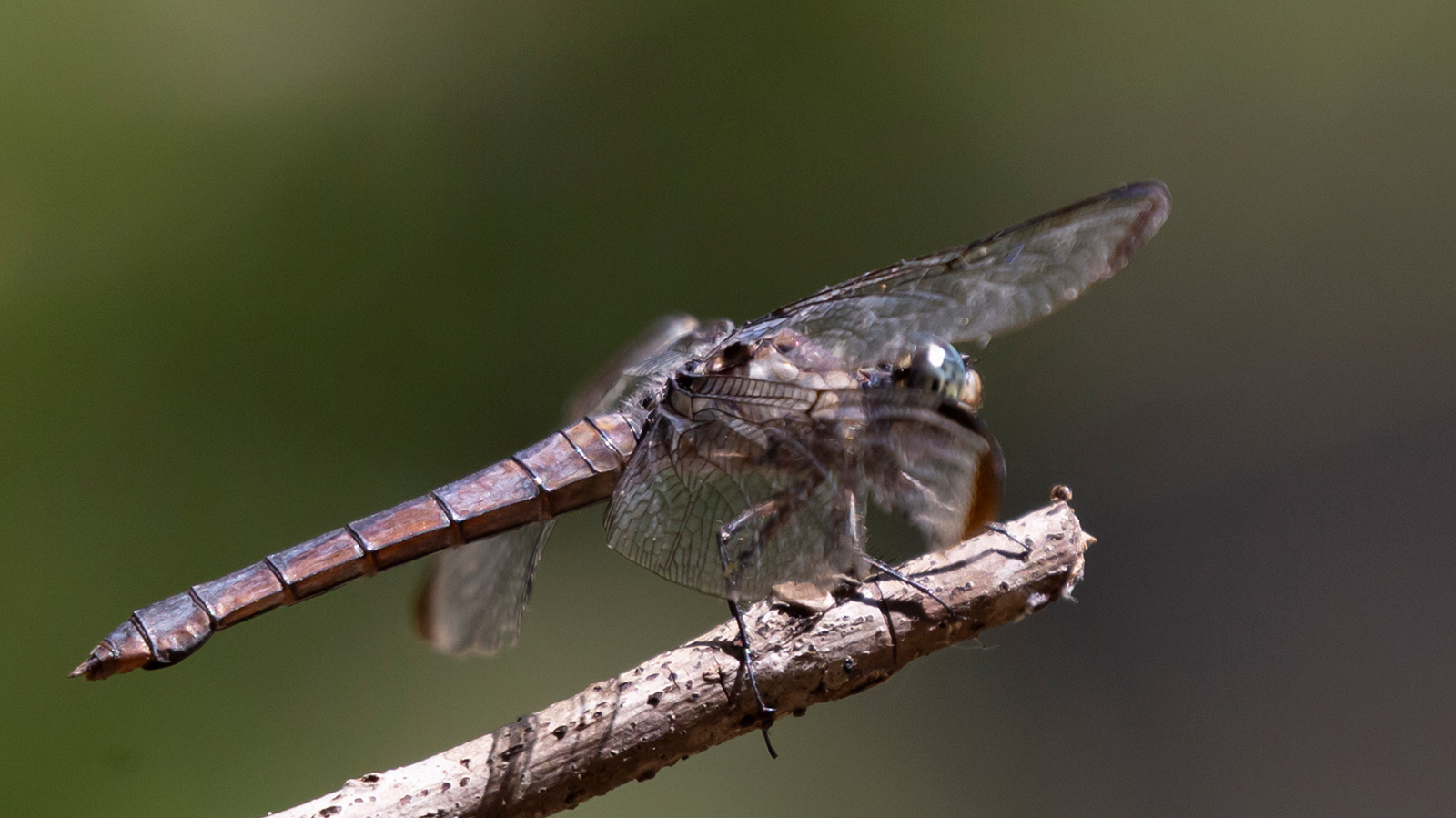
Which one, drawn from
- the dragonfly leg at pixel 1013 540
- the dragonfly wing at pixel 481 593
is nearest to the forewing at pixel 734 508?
the dragonfly leg at pixel 1013 540

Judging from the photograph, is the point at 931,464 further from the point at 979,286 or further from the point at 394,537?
the point at 394,537

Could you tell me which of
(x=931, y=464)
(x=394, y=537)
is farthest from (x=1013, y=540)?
(x=394, y=537)

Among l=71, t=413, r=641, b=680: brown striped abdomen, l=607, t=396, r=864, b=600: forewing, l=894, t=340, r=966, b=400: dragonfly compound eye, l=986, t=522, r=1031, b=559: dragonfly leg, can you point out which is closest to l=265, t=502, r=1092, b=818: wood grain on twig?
l=986, t=522, r=1031, b=559: dragonfly leg

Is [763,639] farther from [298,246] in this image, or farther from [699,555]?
[298,246]

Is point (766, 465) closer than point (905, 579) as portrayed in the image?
No

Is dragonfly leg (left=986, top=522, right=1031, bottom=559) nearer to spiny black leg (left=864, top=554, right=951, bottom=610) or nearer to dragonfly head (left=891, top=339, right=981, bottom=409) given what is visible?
spiny black leg (left=864, top=554, right=951, bottom=610)

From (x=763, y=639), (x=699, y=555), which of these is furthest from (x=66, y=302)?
(x=763, y=639)

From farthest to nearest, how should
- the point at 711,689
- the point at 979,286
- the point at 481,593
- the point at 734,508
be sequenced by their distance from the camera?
the point at 481,593
the point at 979,286
the point at 734,508
the point at 711,689
